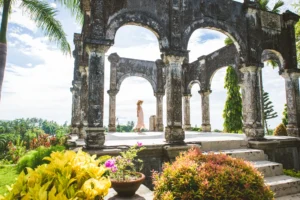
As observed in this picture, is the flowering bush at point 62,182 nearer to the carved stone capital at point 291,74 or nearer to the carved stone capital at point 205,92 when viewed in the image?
the carved stone capital at point 291,74

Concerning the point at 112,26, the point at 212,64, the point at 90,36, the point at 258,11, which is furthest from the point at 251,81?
the point at 212,64

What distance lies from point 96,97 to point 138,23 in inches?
104

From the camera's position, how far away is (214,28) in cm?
715

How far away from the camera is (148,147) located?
537 cm

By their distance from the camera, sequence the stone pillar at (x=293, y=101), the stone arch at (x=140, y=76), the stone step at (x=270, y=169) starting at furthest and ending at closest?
the stone arch at (x=140, y=76) → the stone pillar at (x=293, y=101) → the stone step at (x=270, y=169)

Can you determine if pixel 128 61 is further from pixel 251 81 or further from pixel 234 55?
pixel 251 81

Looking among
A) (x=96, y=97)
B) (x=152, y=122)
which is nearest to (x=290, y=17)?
(x=96, y=97)

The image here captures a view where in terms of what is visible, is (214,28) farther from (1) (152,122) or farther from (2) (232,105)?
(2) (232,105)

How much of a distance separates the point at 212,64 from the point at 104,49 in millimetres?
10075

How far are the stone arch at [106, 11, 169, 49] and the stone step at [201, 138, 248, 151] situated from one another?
3.31 m

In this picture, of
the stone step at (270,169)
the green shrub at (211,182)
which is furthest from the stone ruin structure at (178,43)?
the green shrub at (211,182)

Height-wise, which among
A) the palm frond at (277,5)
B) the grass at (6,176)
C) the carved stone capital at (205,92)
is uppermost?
the palm frond at (277,5)

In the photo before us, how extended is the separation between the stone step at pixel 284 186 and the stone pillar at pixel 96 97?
4.31 meters

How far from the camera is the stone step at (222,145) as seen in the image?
6.24 m
